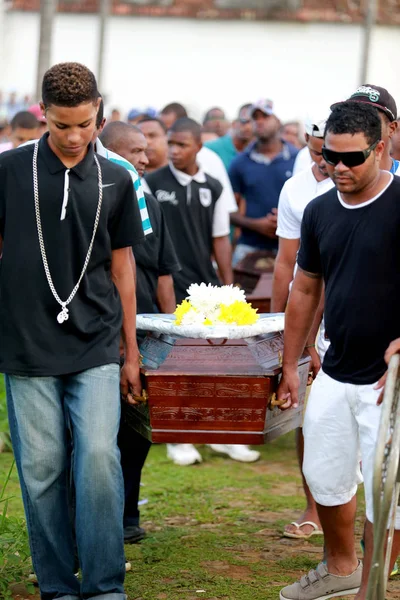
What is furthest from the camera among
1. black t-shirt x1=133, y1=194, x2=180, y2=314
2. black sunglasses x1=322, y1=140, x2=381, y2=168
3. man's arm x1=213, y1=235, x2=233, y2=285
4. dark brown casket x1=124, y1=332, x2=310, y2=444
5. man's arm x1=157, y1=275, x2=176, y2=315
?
man's arm x1=213, y1=235, x2=233, y2=285

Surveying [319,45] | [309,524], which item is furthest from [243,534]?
[319,45]

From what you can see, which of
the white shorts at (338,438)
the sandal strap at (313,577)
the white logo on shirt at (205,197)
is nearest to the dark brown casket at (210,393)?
the white shorts at (338,438)

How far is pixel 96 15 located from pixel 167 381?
39.2 metres

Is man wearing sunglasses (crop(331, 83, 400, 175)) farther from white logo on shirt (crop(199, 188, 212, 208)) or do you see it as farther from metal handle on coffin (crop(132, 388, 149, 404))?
white logo on shirt (crop(199, 188, 212, 208))

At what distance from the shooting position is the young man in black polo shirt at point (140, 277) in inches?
263

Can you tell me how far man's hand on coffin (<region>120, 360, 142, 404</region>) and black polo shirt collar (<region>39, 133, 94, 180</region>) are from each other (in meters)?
0.92

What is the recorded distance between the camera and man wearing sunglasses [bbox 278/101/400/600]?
5.07 meters

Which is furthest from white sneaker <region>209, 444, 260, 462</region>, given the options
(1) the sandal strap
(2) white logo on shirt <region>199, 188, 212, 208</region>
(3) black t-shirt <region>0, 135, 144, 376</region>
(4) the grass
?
(3) black t-shirt <region>0, 135, 144, 376</region>

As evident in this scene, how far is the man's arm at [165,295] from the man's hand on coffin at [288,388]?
172 centimetres

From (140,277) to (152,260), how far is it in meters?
0.14

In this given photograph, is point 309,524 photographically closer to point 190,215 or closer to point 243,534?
point 243,534

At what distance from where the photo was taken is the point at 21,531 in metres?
6.05

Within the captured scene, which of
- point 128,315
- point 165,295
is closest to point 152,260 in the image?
point 165,295

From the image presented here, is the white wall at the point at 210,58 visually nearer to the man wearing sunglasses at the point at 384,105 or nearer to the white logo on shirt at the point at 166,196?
the white logo on shirt at the point at 166,196
